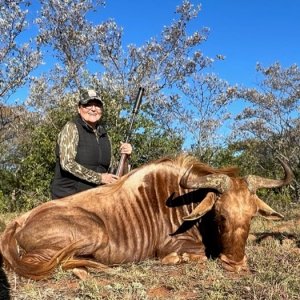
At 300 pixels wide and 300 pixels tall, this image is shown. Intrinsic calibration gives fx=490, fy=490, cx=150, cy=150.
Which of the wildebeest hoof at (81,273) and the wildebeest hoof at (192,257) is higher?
the wildebeest hoof at (192,257)

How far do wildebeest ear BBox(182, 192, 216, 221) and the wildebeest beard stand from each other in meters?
0.09

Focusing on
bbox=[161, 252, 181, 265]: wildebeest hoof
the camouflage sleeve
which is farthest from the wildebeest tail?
the camouflage sleeve

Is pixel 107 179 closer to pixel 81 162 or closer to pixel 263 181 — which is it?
pixel 81 162

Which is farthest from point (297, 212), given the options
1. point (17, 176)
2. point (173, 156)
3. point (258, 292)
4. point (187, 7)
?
point (187, 7)

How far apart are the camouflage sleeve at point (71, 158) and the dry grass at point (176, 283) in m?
1.00

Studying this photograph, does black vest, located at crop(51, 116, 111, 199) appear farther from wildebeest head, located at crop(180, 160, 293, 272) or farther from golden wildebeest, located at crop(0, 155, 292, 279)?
wildebeest head, located at crop(180, 160, 293, 272)

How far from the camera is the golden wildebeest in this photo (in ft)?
12.0

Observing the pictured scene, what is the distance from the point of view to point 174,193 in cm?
423

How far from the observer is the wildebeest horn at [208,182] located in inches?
152

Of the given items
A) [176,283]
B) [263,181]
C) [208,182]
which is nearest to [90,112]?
[208,182]

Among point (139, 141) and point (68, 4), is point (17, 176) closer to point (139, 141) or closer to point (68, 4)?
point (139, 141)

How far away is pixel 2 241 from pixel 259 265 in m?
1.94

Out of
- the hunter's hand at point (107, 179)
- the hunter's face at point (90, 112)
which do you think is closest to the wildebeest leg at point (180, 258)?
the hunter's hand at point (107, 179)

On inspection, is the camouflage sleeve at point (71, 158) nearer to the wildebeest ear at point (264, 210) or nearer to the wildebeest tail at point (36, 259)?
the wildebeest tail at point (36, 259)
